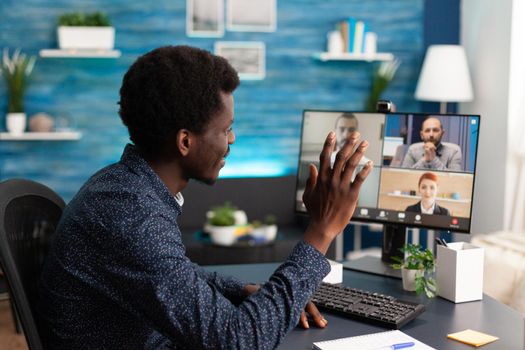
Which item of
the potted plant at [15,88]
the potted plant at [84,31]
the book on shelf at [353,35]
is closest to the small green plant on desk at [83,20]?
the potted plant at [84,31]

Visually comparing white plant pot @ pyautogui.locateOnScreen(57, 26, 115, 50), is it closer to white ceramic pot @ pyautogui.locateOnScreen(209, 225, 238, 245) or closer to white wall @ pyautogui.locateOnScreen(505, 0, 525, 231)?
white ceramic pot @ pyautogui.locateOnScreen(209, 225, 238, 245)

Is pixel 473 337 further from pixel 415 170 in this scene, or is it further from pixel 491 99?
pixel 491 99

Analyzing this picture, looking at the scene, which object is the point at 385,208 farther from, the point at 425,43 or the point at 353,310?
the point at 425,43

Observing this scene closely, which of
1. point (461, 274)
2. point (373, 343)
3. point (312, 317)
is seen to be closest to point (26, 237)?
point (312, 317)

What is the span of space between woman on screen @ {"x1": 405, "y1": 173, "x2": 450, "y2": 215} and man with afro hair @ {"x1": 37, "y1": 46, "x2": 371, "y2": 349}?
0.73 m

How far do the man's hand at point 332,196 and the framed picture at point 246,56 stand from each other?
127 inches

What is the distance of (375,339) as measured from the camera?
1.52 m

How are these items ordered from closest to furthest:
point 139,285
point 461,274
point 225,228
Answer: point 139,285, point 461,274, point 225,228

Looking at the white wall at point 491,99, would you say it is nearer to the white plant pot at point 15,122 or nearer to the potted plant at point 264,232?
the potted plant at point 264,232

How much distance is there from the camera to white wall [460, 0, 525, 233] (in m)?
4.20

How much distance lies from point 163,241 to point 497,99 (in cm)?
353

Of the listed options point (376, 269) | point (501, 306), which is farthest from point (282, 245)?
point (501, 306)

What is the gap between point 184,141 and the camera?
1409mm

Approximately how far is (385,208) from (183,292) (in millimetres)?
1057
